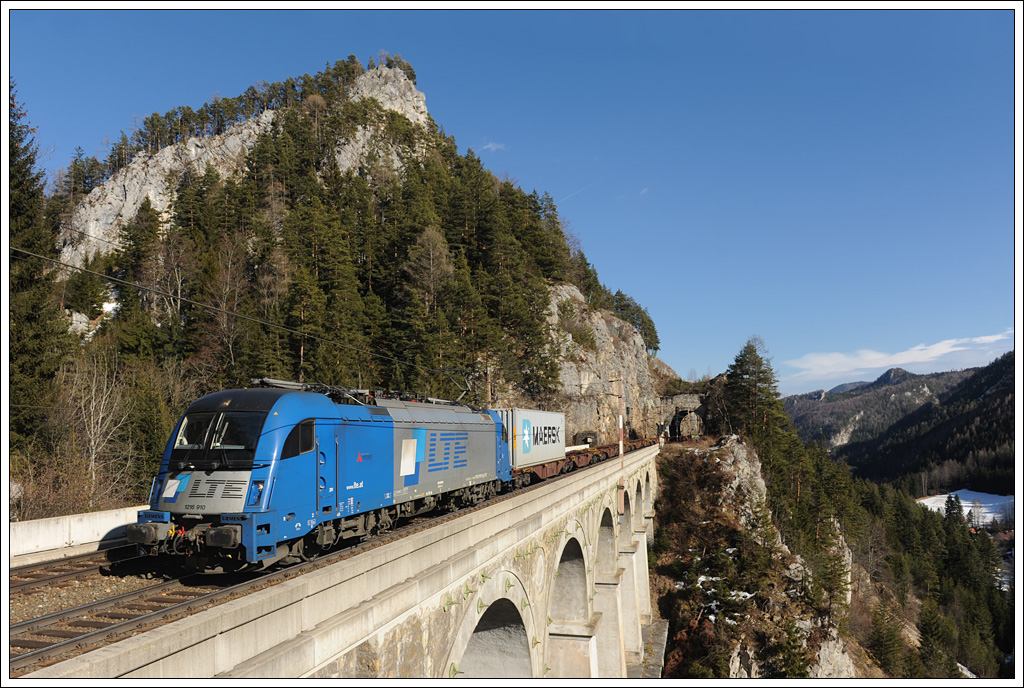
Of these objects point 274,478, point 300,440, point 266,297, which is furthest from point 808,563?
point 274,478

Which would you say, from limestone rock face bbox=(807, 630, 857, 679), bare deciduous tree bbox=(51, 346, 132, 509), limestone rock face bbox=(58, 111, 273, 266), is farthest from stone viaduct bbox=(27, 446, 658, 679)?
limestone rock face bbox=(58, 111, 273, 266)

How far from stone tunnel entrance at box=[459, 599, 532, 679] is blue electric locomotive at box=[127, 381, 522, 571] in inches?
149

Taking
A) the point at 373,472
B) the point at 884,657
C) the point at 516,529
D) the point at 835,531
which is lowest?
the point at 884,657

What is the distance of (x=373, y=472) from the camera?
13.8 m

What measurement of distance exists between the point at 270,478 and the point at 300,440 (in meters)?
1.06

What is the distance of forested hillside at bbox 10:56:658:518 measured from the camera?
26.2 meters

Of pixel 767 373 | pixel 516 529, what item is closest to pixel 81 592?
pixel 516 529

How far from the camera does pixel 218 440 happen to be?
10.8 m

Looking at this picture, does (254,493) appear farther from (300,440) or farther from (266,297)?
(266,297)

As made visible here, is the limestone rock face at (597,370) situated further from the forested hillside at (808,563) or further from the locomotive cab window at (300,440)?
the locomotive cab window at (300,440)

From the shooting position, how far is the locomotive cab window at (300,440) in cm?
1093

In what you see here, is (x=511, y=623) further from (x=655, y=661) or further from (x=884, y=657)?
(x=884, y=657)

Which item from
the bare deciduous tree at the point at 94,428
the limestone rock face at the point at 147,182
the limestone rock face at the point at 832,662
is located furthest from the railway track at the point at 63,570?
the limestone rock face at the point at 147,182

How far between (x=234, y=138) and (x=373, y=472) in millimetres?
98557
